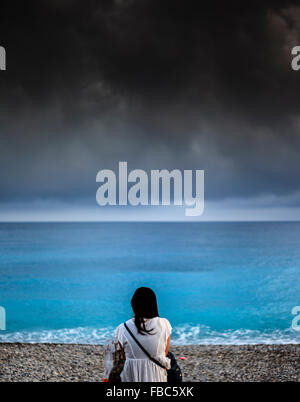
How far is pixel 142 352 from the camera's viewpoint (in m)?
2.63

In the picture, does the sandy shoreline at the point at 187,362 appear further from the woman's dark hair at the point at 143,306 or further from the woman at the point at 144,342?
the woman's dark hair at the point at 143,306

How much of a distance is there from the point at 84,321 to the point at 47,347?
28.7 feet

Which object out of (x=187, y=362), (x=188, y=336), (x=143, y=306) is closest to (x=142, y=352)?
(x=143, y=306)

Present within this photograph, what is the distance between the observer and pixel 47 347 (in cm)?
768

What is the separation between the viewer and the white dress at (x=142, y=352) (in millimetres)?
2621

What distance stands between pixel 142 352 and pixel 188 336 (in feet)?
34.4
